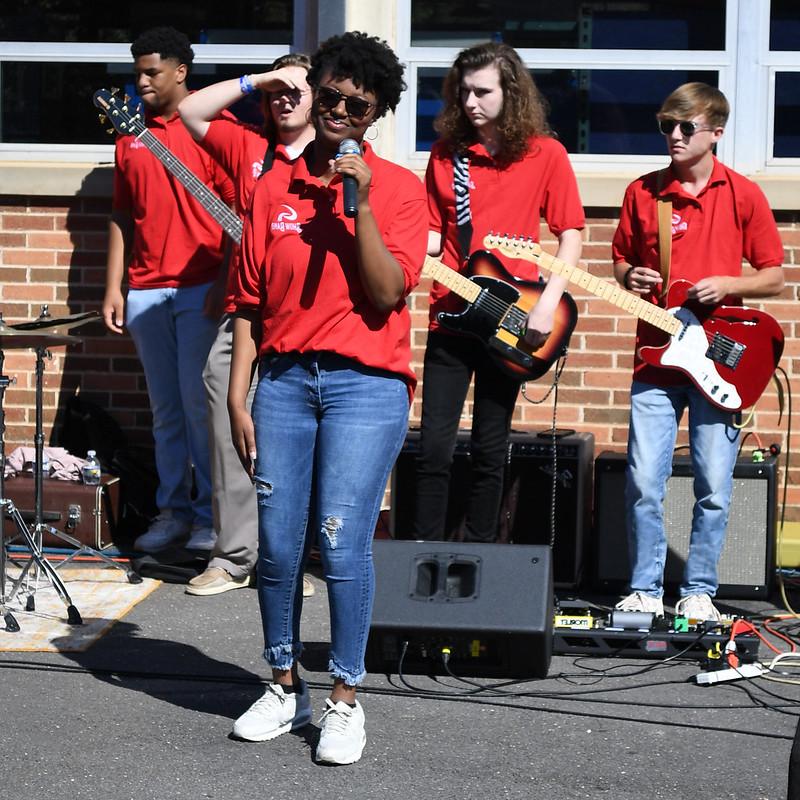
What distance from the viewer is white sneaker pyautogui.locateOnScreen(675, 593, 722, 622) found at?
5539 millimetres

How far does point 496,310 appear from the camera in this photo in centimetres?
566

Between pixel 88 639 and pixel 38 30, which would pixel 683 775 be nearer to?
pixel 88 639

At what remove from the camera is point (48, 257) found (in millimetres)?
7434

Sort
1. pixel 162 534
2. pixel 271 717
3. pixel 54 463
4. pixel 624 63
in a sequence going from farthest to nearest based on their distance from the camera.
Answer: pixel 624 63 < pixel 54 463 < pixel 162 534 < pixel 271 717

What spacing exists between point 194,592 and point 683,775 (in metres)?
2.58

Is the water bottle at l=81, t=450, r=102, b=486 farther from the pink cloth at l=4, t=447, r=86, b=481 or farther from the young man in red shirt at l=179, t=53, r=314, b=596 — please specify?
the young man in red shirt at l=179, t=53, r=314, b=596

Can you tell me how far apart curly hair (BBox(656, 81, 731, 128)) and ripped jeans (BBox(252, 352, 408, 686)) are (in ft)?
6.65

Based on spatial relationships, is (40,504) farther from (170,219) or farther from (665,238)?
(665,238)

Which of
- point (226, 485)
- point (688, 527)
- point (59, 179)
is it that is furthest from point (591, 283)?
point (59, 179)

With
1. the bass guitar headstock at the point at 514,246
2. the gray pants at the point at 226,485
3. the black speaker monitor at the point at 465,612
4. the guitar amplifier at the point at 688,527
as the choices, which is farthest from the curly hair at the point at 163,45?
the black speaker monitor at the point at 465,612

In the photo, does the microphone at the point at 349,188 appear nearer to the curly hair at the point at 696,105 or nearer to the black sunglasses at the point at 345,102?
the black sunglasses at the point at 345,102

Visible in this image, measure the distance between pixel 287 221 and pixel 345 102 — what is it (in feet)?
1.18

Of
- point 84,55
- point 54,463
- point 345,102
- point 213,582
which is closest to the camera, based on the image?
point 345,102

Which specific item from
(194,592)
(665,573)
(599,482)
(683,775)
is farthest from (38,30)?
(683,775)
